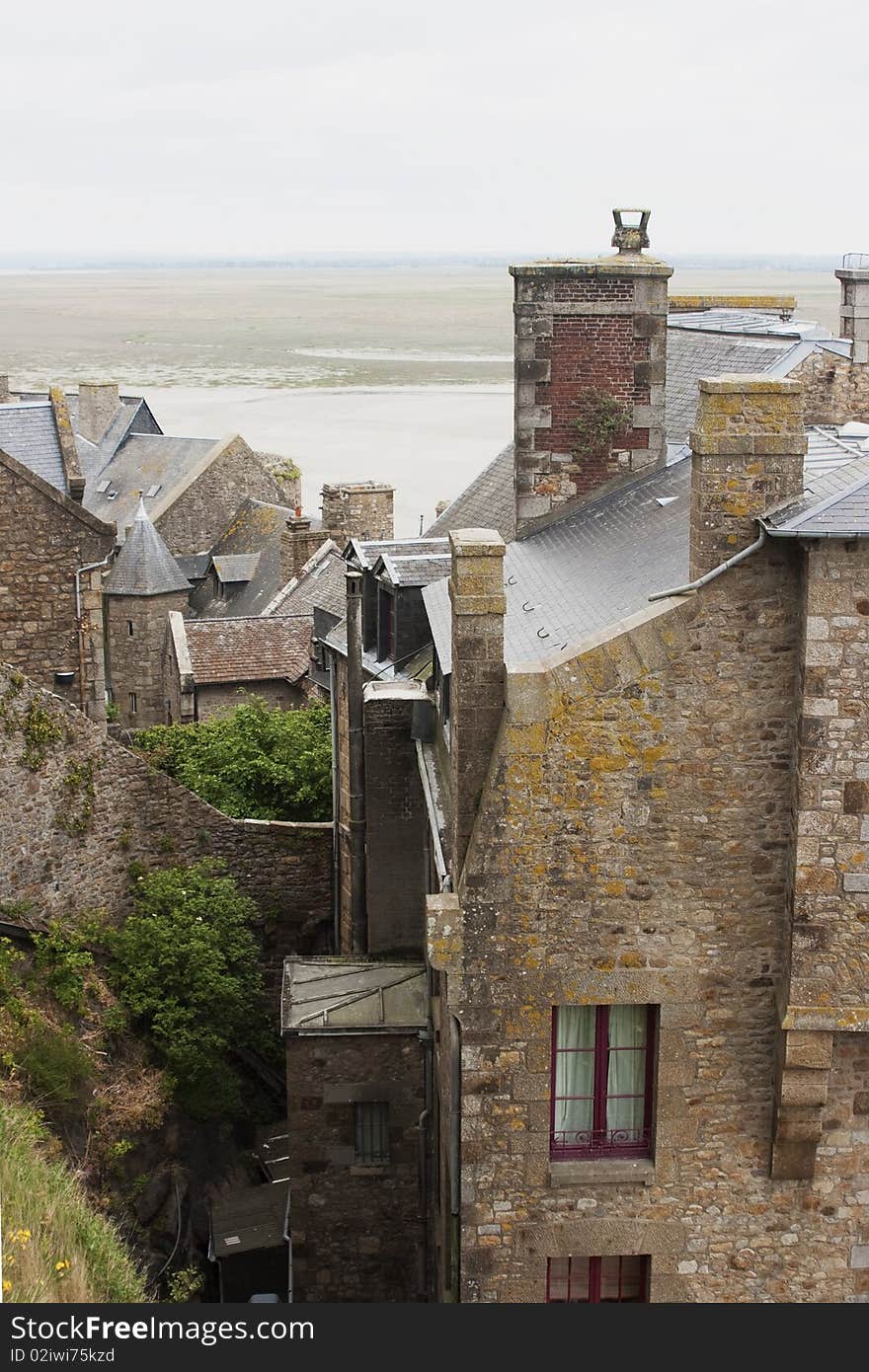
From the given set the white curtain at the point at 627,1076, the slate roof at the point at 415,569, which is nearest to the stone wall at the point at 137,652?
the slate roof at the point at 415,569

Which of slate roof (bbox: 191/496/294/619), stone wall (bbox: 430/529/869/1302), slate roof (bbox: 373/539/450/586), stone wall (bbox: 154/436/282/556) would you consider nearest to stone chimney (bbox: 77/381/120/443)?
stone wall (bbox: 154/436/282/556)

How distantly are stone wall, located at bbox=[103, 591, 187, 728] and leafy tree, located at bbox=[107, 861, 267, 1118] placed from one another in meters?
17.6

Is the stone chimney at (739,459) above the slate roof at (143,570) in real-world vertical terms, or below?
above

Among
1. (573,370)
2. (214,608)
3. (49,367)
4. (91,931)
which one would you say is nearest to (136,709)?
(214,608)

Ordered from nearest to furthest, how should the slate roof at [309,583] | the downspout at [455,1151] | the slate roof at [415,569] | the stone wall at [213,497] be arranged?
the downspout at [455,1151] < the slate roof at [415,569] < the slate roof at [309,583] < the stone wall at [213,497]

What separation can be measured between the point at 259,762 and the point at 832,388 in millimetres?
9750

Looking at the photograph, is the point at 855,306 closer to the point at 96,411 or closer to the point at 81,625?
the point at 81,625

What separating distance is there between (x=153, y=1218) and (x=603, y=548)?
8.50 meters

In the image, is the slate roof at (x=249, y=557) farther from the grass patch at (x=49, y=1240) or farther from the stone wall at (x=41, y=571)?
the grass patch at (x=49, y=1240)

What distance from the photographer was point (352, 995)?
16.1 meters

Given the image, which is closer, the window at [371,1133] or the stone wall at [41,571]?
the window at [371,1133]

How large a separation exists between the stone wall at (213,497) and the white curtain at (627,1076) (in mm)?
35094

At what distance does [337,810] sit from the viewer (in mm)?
20281

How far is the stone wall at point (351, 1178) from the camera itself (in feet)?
51.0
